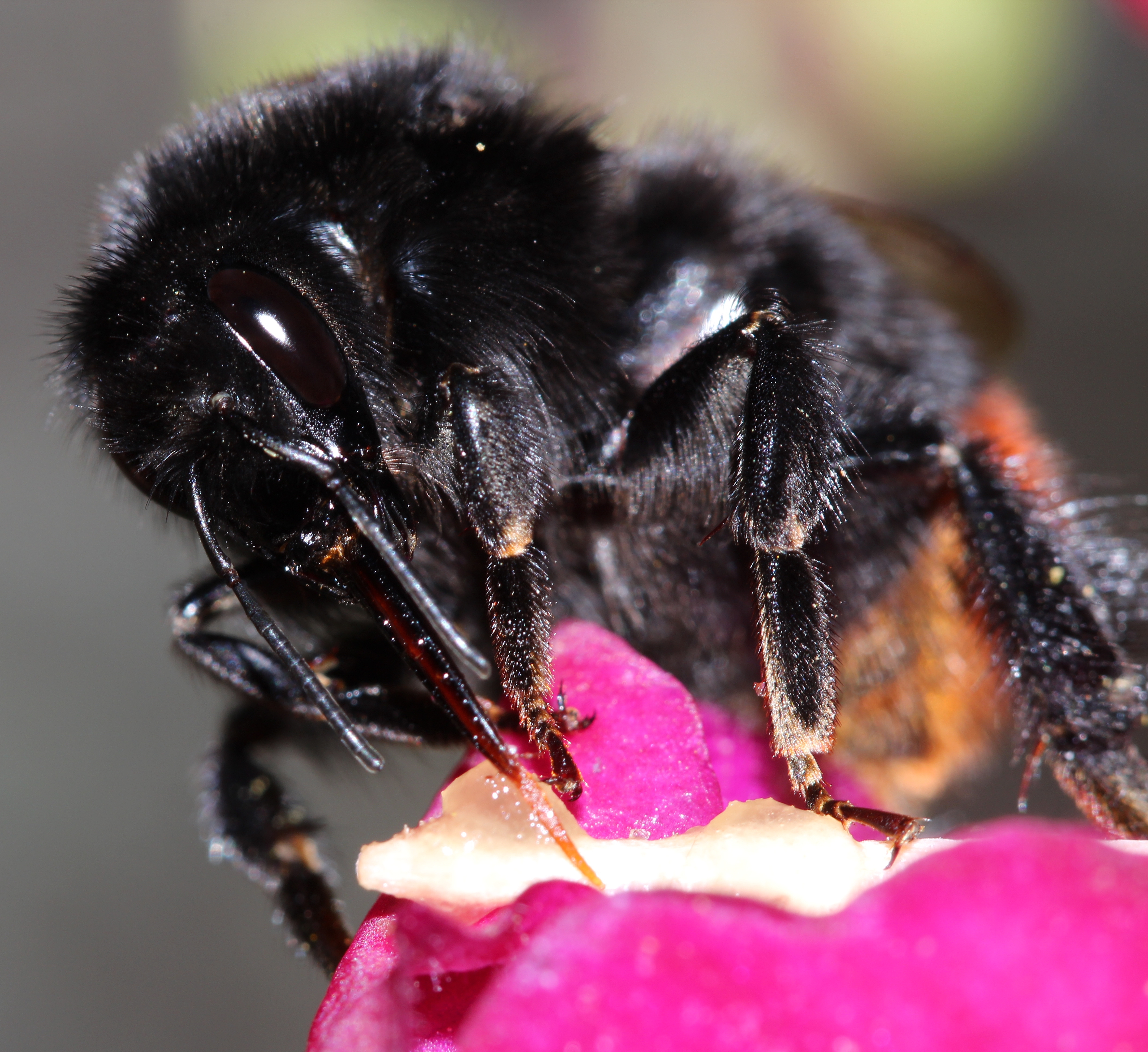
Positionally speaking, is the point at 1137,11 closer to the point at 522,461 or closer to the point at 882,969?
the point at 522,461

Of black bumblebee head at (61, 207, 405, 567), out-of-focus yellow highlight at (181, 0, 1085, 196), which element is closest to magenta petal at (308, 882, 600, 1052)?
black bumblebee head at (61, 207, 405, 567)

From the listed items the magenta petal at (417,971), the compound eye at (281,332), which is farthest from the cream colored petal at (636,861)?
the compound eye at (281,332)

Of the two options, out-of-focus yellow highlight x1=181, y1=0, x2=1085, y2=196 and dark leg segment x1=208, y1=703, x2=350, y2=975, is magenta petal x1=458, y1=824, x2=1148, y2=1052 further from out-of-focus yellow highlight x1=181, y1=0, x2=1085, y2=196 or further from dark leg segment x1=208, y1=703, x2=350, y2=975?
out-of-focus yellow highlight x1=181, y1=0, x2=1085, y2=196

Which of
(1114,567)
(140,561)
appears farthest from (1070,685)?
(140,561)

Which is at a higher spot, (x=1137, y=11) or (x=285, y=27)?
(x=285, y=27)

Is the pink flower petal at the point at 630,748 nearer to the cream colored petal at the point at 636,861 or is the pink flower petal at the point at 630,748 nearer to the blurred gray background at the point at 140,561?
the cream colored petal at the point at 636,861

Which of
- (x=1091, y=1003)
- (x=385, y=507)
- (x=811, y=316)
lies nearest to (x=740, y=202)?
(x=811, y=316)

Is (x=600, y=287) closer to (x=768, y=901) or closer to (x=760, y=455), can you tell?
(x=760, y=455)
